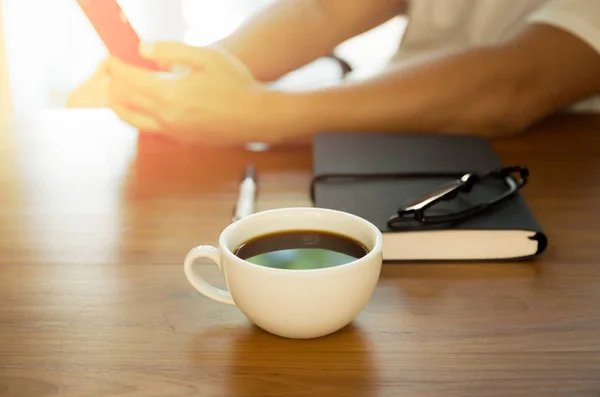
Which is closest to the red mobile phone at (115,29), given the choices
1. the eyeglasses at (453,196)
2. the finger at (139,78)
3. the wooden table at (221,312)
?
the finger at (139,78)

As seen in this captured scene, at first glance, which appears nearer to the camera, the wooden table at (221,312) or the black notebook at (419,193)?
the wooden table at (221,312)

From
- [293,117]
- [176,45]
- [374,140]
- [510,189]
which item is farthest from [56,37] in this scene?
[510,189]

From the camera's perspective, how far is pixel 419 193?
2.31 ft

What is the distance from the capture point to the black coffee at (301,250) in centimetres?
50

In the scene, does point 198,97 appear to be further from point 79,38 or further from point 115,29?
point 79,38

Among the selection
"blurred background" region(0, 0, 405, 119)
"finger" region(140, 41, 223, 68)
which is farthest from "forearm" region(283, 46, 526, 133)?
"blurred background" region(0, 0, 405, 119)

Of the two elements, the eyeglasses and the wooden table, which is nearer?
the wooden table

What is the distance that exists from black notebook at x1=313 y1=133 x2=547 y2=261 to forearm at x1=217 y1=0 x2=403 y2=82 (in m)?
0.28

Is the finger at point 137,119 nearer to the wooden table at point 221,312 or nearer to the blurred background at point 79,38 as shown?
the wooden table at point 221,312

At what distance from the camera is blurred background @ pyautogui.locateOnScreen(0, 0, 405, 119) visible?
1.30 metres

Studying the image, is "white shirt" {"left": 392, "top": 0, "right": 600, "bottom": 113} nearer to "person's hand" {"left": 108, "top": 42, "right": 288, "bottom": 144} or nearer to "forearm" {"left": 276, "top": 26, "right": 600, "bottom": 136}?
"forearm" {"left": 276, "top": 26, "right": 600, "bottom": 136}

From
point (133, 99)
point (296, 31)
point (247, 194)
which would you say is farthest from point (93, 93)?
point (247, 194)

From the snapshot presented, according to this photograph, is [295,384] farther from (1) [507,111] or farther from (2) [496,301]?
(1) [507,111]

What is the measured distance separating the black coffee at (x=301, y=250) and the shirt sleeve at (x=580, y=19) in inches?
22.4
